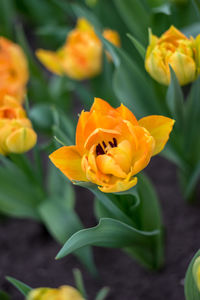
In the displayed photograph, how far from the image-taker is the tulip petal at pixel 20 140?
2.80 ft

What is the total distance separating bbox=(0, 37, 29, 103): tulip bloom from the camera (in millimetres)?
1285

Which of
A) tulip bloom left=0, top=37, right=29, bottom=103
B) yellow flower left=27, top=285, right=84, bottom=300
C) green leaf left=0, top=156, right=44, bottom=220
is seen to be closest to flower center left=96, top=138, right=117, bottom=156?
yellow flower left=27, top=285, right=84, bottom=300

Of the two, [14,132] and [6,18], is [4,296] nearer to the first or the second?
[14,132]

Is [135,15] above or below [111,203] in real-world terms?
above

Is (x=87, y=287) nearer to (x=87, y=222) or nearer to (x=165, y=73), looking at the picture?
(x=87, y=222)

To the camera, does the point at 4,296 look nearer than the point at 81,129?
No

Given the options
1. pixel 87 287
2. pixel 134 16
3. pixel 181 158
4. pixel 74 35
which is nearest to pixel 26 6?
pixel 74 35

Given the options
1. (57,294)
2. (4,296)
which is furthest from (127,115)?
(4,296)

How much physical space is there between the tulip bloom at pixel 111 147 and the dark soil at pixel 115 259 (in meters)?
0.42

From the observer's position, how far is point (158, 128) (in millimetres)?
741

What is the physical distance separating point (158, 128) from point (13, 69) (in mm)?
736

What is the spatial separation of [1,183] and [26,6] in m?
0.97

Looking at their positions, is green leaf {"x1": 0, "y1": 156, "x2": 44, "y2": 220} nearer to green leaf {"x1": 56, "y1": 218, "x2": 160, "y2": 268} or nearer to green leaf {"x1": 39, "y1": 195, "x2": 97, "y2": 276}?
green leaf {"x1": 39, "y1": 195, "x2": 97, "y2": 276}

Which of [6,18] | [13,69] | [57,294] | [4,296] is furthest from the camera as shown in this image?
[6,18]
